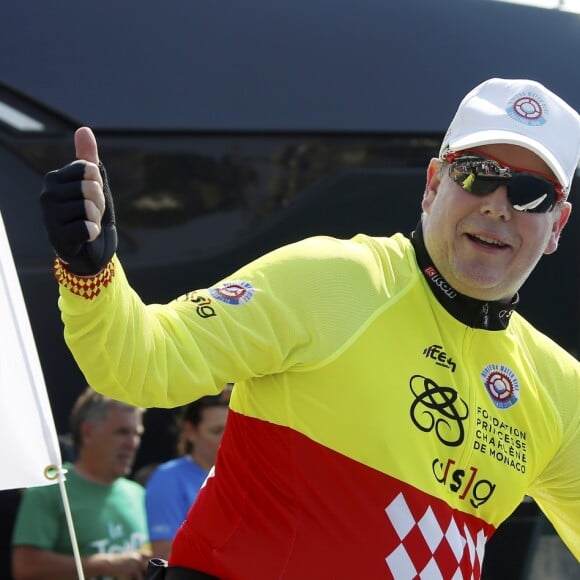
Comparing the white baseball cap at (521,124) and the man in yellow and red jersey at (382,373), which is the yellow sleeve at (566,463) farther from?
the white baseball cap at (521,124)

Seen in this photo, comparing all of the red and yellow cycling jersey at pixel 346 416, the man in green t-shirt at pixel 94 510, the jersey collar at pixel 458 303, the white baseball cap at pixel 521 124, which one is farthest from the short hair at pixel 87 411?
the white baseball cap at pixel 521 124

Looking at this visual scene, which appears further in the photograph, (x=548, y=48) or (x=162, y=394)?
(x=548, y=48)

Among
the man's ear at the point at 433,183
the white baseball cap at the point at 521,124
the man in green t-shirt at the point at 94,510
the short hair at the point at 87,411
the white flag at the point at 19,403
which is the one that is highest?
the white baseball cap at the point at 521,124

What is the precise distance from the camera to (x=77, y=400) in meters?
3.86

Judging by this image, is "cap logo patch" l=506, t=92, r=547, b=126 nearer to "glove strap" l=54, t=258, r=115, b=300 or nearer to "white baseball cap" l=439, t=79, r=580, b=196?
"white baseball cap" l=439, t=79, r=580, b=196

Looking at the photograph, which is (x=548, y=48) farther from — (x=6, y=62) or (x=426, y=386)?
(x=426, y=386)

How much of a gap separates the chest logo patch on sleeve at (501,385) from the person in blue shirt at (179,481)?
1636 mm

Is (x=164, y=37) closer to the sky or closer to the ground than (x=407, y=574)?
closer to the sky

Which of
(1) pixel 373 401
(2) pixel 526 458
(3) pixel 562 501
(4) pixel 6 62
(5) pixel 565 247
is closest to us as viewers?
(1) pixel 373 401

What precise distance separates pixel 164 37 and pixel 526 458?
1.97 meters

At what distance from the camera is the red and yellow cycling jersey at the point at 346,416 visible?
2223mm

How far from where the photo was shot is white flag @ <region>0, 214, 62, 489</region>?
230cm

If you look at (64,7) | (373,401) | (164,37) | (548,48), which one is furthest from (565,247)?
(373,401)

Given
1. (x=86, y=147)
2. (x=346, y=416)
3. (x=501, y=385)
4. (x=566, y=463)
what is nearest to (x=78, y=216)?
(x=86, y=147)
